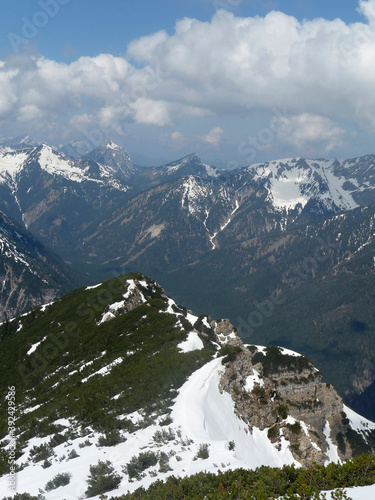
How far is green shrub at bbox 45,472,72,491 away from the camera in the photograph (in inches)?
1081

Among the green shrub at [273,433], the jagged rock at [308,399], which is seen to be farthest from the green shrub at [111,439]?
the jagged rock at [308,399]

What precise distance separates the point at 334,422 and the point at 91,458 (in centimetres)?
10127

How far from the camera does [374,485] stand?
20688 millimetres

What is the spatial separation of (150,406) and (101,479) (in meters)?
12.7

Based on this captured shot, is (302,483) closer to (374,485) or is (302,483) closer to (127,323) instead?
(374,485)

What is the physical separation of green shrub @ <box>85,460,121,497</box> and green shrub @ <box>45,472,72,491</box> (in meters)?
1.92

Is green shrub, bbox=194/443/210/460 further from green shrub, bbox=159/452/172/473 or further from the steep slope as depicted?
green shrub, bbox=159/452/172/473

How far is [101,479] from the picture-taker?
2655 centimetres

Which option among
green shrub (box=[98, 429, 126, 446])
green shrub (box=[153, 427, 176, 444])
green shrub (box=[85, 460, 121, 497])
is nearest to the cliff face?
green shrub (box=[153, 427, 176, 444])

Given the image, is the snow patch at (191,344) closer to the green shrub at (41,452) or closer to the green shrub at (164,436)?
the green shrub at (164,436)

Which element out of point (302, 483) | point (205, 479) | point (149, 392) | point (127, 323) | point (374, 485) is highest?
point (127, 323)

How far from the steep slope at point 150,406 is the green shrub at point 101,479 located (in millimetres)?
209

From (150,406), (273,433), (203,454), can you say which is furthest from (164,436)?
(273,433)

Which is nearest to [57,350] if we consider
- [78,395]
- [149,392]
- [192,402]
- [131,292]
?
[131,292]
